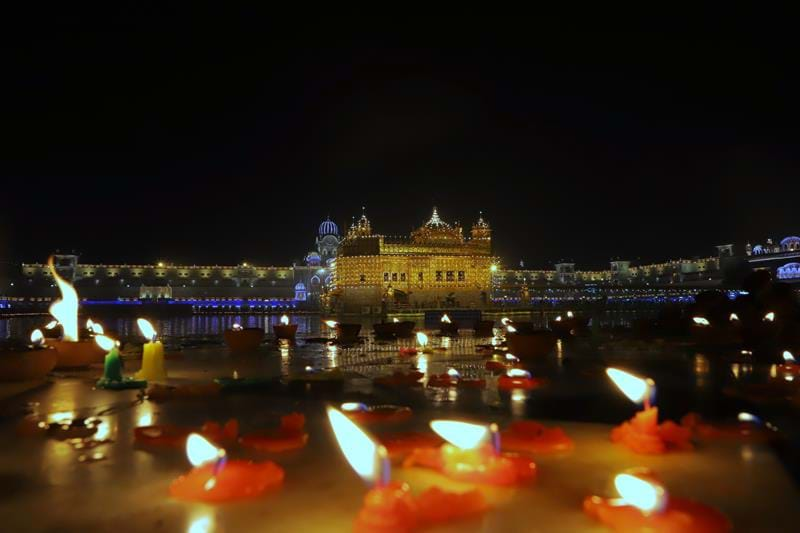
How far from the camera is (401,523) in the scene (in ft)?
13.6

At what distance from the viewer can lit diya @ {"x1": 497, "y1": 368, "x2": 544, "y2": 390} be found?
1094 cm

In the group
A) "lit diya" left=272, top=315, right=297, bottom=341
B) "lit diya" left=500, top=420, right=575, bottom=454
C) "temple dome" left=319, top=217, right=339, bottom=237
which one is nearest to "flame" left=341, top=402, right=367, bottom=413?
"lit diya" left=500, top=420, right=575, bottom=454

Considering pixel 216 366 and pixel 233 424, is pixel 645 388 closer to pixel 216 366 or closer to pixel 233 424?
pixel 233 424

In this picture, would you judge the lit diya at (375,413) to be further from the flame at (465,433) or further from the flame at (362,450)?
the flame at (362,450)

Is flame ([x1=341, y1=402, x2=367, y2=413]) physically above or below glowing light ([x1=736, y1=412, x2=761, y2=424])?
above

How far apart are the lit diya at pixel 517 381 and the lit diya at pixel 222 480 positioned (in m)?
6.32

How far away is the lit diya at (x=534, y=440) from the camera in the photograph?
21.1ft

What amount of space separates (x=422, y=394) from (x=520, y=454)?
400 centimetres

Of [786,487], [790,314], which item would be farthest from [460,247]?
[786,487]

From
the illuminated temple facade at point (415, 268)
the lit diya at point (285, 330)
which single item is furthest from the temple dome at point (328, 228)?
the lit diya at point (285, 330)

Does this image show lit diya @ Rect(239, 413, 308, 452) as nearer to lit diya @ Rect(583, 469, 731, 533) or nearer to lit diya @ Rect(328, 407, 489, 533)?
lit diya @ Rect(328, 407, 489, 533)

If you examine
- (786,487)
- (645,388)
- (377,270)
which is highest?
(377,270)

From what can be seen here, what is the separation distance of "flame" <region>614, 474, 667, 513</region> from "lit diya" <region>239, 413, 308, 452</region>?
11.4ft

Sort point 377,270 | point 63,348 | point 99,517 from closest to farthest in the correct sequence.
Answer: point 99,517 → point 63,348 → point 377,270
